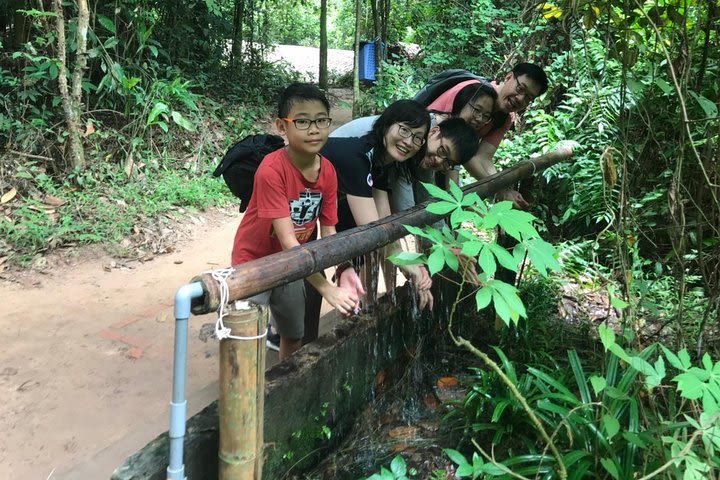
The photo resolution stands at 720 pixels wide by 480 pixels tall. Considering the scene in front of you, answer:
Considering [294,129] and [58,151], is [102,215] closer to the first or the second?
[58,151]

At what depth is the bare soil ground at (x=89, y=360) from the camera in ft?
8.37

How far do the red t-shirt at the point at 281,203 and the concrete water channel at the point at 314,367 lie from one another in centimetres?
28

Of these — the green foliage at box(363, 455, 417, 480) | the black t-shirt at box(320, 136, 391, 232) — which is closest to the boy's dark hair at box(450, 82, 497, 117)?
the black t-shirt at box(320, 136, 391, 232)

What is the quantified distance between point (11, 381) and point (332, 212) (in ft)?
7.24

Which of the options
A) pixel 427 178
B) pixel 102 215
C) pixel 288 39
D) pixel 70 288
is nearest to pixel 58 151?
pixel 102 215

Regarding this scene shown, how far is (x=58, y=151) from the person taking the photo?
5.95m

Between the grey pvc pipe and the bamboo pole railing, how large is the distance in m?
0.04

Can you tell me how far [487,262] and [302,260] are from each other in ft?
1.81

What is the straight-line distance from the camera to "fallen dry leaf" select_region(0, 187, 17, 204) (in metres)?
5.16

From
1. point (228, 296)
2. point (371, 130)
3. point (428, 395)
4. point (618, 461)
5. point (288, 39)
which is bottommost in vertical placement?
point (428, 395)

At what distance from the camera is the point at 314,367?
2.18m

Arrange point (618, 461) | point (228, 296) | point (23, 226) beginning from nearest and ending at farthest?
point (228, 296) → point (618, 461) → point (23, 226)

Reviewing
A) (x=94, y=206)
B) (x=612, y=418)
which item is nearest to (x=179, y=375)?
(x=612, y=418)

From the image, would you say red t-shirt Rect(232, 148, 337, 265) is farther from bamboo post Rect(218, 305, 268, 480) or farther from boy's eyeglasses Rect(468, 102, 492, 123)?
boy's eyeglasses Rect(468, 102, 492, 123)
